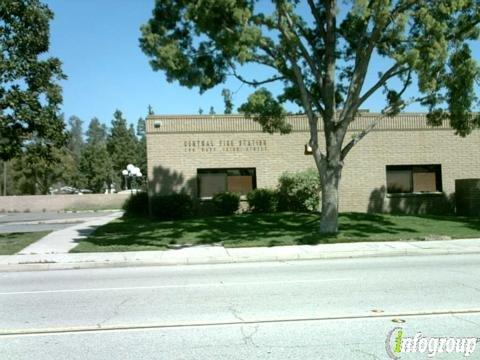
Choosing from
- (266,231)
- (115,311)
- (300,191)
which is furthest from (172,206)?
(115,311)

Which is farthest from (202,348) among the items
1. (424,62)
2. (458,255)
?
(424,62)

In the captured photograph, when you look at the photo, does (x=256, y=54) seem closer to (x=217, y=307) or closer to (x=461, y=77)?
(x=461, y=77)

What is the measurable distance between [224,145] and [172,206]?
400cm

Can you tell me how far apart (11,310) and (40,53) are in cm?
1297

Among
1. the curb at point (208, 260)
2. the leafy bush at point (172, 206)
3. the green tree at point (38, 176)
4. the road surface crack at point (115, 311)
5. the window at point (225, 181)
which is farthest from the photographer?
the green tree at point (38, 176)

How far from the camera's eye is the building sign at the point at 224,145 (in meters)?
25.9

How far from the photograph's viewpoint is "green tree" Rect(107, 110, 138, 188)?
71875mm

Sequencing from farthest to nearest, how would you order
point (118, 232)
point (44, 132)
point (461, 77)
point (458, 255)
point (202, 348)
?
point (118, 232) < point (44, 132) < point (461, 77) < point (458, 255) < point (202, 348)

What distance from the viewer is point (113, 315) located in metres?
7.26

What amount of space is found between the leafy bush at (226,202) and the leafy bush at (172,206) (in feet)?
4.08

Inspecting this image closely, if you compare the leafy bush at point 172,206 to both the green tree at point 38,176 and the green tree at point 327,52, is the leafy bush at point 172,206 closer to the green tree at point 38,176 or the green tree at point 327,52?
the green tree at point 327,52

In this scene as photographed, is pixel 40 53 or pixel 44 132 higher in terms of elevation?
pixel 40 53

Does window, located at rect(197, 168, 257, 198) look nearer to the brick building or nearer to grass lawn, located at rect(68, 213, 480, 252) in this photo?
the brick building

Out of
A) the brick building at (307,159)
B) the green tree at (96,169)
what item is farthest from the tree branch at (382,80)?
the green tree at (96,169)
